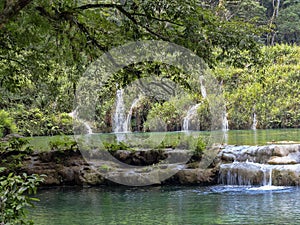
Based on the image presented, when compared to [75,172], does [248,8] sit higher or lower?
higher

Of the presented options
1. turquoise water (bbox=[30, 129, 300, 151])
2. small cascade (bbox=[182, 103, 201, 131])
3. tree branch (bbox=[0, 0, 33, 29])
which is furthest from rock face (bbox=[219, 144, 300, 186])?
small cascade (bbox=[182, 103, 201, 131])

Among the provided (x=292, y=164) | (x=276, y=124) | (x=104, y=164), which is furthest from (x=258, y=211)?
(x=276, y=124)

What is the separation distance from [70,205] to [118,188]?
2242 millimetres

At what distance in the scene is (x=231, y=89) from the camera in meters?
29.7

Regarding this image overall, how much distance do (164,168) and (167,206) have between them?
3.32 metres

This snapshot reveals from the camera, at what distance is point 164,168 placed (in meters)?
11.5

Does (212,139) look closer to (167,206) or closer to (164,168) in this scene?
(164,168)

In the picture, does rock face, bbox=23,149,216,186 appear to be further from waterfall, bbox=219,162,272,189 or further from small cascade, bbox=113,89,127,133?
small cascade, bbox=113,89,127,133

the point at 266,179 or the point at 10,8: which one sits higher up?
the point at 10,8

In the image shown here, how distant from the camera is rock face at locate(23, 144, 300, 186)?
10.8 metres

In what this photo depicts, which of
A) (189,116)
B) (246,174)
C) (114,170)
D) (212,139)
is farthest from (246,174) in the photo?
(189,116)

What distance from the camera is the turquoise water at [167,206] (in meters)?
7.05

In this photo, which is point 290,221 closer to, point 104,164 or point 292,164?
point 292,164

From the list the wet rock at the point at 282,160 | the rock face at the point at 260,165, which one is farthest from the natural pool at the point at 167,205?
the wet rock at the point at 282,160
